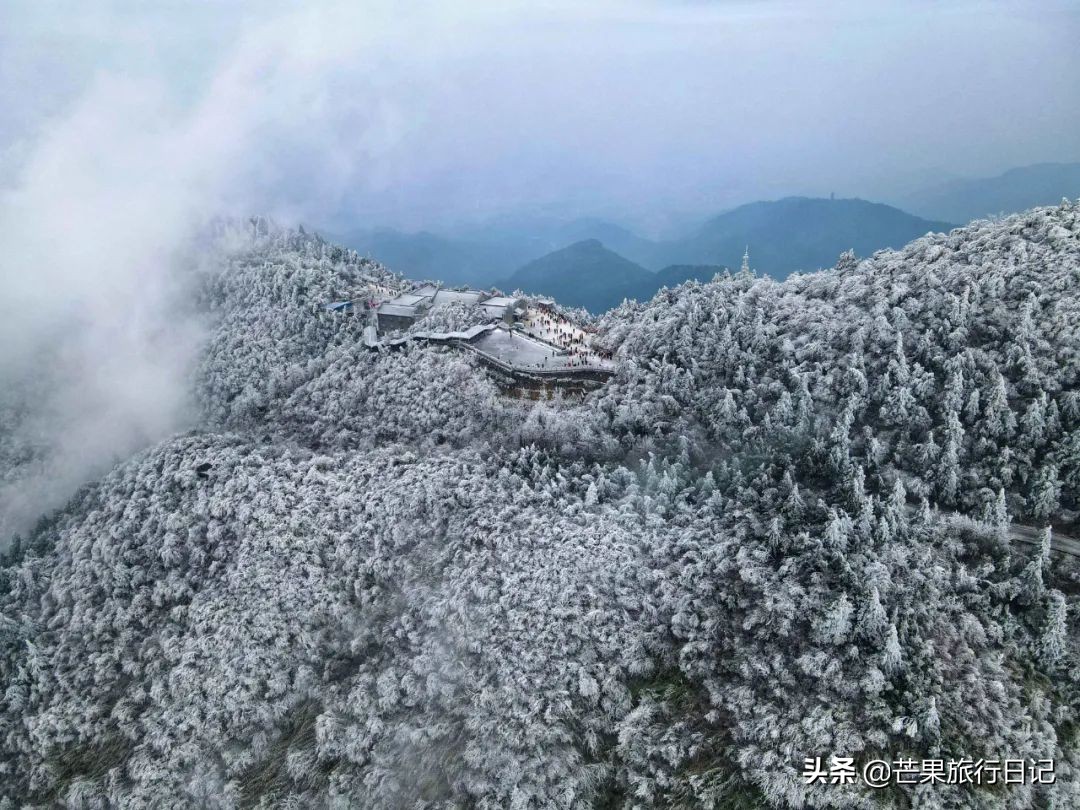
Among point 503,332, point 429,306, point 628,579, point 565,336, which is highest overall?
point 429,306

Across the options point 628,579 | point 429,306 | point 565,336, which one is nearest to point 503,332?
point 565,336

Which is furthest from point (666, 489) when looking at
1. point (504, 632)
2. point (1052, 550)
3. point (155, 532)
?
point (155, 532)

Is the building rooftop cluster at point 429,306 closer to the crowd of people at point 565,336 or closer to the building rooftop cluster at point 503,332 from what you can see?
the building rooftop cluster at point 503,332

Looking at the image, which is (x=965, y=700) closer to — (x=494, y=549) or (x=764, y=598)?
(x=764, y=598)

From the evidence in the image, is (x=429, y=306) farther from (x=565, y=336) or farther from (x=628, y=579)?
(x=628, y=579)

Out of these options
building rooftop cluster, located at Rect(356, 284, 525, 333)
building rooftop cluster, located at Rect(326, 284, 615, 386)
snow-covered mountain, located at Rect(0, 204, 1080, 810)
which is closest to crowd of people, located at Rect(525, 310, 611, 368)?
building rooftop cluster, located at Rect(326, 284, 615, 386)

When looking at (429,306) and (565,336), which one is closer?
(565,336)

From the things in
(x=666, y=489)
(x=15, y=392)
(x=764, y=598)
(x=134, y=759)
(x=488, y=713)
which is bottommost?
(x=134, y=759)

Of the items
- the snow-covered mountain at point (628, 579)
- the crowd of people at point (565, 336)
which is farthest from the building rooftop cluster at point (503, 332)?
the snow-covered mountain at point (628, 579)
